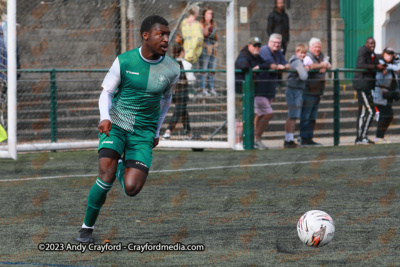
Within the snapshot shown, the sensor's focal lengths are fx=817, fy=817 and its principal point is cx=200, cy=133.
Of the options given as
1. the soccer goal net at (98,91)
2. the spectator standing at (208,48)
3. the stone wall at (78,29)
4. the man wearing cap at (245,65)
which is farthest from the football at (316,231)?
the stone wall at (78,29)

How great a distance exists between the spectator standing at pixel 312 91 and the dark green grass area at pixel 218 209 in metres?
2.14

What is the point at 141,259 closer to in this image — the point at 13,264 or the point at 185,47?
the point at 13,264

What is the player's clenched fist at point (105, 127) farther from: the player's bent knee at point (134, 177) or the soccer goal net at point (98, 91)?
the soccer goal net at point (98, 91)

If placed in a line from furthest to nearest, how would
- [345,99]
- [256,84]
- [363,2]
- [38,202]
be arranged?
1. [363,2]
2. [345,99]
3. [256,84]
4. [38,202]

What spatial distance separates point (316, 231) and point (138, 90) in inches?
70.8

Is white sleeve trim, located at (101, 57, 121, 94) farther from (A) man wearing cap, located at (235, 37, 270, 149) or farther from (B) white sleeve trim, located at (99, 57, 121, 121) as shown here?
(A) man wearing cap, located at (235, 37, 270, 149)

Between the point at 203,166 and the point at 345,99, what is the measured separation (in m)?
6.10

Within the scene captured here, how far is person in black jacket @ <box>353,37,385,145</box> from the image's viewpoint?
52.1 feet

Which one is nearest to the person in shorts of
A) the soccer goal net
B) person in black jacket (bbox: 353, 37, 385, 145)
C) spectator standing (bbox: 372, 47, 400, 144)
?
the soccer goal net

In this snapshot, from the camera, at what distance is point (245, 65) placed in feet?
48.3

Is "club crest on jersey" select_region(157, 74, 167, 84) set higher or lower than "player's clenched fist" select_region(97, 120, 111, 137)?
higher

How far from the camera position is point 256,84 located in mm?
14938

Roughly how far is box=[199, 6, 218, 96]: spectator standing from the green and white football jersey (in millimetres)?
8525

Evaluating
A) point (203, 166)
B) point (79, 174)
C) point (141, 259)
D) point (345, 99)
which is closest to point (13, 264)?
point (141, 259)
